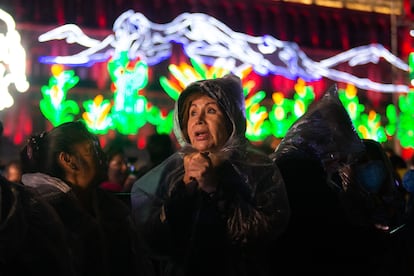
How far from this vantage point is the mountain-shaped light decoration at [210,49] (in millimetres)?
9203

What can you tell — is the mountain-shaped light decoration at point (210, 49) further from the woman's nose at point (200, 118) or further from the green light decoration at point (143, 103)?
the woman's nose at point (200, 118)

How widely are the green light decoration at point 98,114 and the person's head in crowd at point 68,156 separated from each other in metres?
6.54

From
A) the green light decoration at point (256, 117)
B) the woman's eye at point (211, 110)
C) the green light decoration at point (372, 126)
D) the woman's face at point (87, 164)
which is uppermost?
the woman's eye at point (211, 110)

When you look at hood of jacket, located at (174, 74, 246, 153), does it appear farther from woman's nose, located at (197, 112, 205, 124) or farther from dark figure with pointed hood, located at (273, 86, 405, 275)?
dark figure with pointed hood, located at (273, 86, 405, 275)

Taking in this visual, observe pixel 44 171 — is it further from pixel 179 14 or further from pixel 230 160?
pixel 179 14

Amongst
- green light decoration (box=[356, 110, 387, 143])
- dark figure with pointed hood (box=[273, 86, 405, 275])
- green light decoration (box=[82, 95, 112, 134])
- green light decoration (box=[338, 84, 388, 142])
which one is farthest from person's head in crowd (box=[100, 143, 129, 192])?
green light decoration (box=[356, 110, 387, 143])

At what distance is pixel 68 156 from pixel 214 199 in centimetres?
57

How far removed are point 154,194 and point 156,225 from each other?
0.45 feet

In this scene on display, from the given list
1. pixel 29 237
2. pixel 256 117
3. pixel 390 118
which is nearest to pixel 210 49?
pixel 256 117

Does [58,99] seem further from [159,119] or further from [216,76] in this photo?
[216,76]

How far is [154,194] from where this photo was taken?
2400mm

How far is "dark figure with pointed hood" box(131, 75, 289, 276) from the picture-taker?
7.41 ft

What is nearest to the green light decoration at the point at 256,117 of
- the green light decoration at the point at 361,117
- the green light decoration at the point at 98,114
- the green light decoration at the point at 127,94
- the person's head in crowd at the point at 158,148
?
the green light decoration at the point at 361,117

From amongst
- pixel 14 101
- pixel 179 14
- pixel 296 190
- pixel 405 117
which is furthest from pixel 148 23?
pixel 296 190
